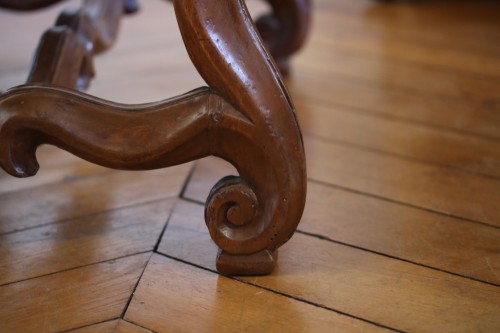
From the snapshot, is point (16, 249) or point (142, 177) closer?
point (16, 249)

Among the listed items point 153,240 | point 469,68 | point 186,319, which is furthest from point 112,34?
point 469,68

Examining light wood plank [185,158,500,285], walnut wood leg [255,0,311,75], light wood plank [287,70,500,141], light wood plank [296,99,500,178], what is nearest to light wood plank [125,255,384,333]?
light wood plank [185,158,500,285]

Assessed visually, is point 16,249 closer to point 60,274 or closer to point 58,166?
point 60,274

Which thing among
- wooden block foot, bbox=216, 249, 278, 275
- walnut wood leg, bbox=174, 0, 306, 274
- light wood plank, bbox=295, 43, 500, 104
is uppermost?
walnut wood leg, bbox=174, 0, 306, 274

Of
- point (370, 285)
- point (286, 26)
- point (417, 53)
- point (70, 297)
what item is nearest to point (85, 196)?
point (70, 297)

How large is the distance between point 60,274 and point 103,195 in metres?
0.15

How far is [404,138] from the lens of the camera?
0.85m

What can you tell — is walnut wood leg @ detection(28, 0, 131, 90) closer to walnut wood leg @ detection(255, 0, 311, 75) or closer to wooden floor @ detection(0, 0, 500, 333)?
wooden floor @ detection(0, 0, 500, 333)

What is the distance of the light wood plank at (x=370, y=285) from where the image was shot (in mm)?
515

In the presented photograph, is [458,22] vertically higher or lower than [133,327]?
lower

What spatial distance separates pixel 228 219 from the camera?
55 centimetres

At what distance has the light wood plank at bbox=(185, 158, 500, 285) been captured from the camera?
0.59m

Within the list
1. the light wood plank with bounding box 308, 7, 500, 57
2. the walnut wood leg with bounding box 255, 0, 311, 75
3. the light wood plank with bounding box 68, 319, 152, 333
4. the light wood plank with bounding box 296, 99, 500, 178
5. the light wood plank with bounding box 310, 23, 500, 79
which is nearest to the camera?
the light wood plank with bounding box 68, 319, 152, 333

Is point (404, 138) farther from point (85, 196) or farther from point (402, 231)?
point (85, 196)
